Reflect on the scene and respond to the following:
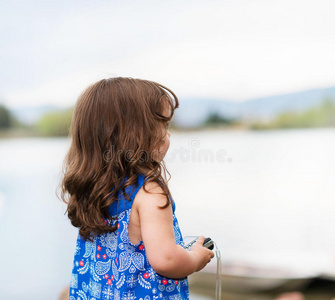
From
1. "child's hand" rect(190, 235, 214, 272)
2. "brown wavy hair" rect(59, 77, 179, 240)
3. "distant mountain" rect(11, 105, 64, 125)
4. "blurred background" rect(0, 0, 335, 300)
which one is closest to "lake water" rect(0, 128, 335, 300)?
"blurred background" rect(0, 0, 335, 300)

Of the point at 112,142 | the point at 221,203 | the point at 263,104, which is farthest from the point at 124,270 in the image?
the point at 263,104

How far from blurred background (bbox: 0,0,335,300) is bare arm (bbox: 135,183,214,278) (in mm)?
1192

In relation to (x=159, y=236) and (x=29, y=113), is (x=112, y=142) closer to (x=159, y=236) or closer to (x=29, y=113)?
(x=159, y=236)

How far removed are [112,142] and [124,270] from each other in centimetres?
20

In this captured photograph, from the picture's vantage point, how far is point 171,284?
0.68 m

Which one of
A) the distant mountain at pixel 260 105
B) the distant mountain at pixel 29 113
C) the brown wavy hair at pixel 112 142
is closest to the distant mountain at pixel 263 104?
the distant mountain at pixel 260 105

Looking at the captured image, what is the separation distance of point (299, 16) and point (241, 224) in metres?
2.62

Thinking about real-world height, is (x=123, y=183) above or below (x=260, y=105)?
below

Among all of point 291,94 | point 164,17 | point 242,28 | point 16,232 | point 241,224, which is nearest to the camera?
point 16,232

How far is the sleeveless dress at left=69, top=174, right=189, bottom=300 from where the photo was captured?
0.66m

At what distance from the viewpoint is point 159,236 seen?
61 centimetres

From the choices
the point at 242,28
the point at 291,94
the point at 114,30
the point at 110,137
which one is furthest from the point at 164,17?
the point at 110,137

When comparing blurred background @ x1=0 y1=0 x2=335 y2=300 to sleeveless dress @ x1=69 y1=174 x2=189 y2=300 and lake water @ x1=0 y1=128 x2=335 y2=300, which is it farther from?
sleeveless dress @ x1=69 y1=174 x2=189 y2=300

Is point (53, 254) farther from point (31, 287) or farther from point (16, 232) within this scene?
point (16, 232)
